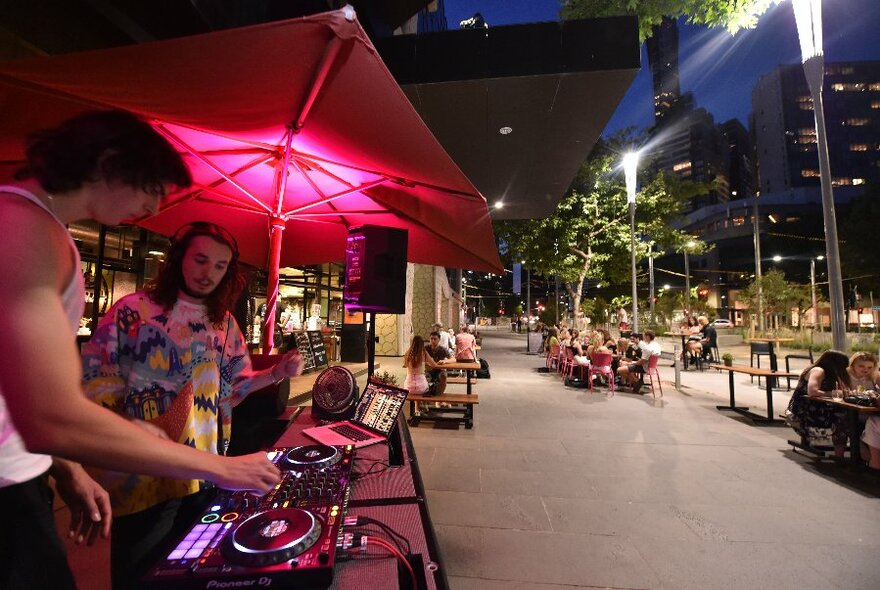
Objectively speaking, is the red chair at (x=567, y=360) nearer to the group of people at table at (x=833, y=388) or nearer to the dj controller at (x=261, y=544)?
the group of people at table at (x=833, y=388)

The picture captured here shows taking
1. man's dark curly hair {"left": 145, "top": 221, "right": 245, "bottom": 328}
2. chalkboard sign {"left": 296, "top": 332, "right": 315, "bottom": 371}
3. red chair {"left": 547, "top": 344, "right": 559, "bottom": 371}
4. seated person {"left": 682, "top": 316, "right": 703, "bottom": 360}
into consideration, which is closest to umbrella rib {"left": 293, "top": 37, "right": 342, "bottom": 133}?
man's dark curly hair {"left": 145, "top": 221, "right": 245, "bottom": 328}

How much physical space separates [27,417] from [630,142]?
17439 mm

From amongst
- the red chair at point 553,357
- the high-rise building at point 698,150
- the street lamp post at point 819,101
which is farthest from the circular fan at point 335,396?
the high-rise building at point 698,150

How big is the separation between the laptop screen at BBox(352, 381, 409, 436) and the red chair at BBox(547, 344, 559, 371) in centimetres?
1184

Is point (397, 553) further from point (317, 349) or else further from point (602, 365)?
point (317, 349)

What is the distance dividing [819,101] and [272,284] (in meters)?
7.72

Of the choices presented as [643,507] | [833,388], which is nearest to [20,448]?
[643,507]

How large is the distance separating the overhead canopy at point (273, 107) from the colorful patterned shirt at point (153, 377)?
900 mm

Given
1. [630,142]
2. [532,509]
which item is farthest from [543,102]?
[630,142]

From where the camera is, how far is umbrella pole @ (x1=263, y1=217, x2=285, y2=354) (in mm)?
2635

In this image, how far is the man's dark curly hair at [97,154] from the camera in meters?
0.92

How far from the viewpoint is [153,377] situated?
1.53 meters

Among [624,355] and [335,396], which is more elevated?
[335,396]

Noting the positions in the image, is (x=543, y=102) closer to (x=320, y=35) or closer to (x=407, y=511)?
(x=320, y=35)
